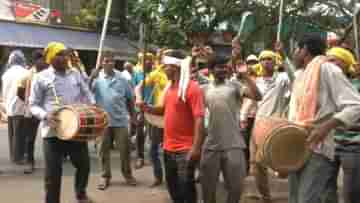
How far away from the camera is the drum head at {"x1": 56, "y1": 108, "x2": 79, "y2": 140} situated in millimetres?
6319

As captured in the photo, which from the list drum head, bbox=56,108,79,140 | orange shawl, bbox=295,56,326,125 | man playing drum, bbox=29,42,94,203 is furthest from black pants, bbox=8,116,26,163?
orange shawl, bbox=295,56,326,125

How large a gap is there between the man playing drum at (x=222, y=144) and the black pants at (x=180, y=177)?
0.67 ft

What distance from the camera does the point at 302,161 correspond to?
480 cm

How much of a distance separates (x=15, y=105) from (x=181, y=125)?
4985mm

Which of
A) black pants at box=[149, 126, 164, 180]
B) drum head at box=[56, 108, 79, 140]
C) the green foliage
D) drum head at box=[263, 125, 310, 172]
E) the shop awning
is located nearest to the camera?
drum head at box=[263, 125, 310, 172]

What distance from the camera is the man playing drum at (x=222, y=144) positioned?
6055mm

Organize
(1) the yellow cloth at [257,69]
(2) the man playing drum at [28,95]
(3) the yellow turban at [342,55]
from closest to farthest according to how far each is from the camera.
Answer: (3) the yellow turban at [342,55]
(1) the yellow cloth at [257,69]
(2) the man playing drum at [28,95]

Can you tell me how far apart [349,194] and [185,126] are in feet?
5.69

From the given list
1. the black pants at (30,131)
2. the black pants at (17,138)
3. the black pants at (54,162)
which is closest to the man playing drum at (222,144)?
the black pants at (54,162)

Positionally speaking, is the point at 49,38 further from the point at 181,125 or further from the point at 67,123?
the point at 181,125

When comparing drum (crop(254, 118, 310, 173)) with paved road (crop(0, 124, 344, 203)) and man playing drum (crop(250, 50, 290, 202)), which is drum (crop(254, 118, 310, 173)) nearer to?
man playing drum (crop(250, 50, 290, 202))

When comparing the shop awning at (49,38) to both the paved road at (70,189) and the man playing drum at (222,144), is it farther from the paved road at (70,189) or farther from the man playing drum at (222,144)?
the man playing drum at (222,144)

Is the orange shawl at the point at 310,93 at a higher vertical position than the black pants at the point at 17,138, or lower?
higher

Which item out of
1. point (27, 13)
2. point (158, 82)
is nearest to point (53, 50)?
point (158, 82)
